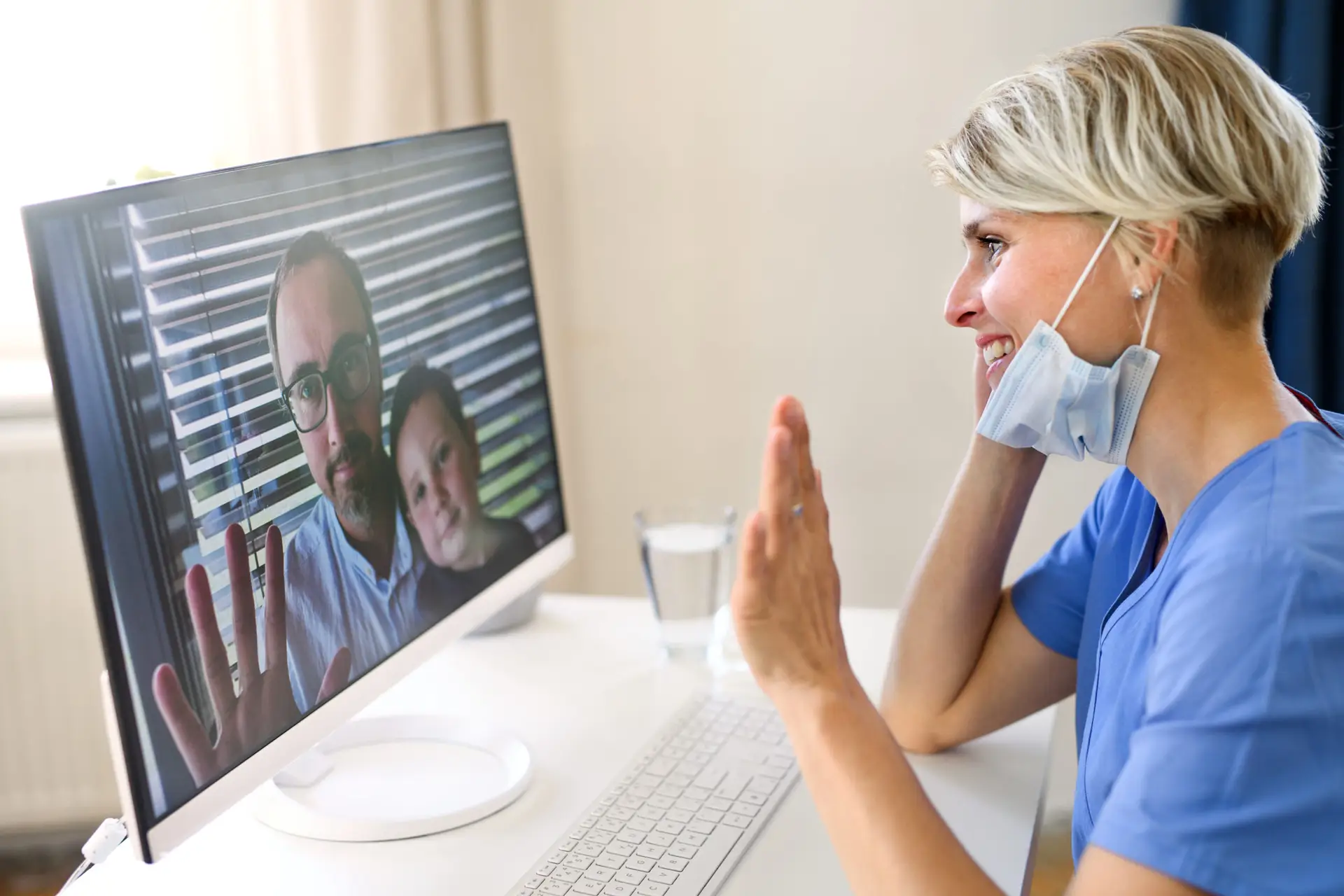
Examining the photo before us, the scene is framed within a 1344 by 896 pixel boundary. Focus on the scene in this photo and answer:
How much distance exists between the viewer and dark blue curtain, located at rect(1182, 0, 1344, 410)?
1.91m

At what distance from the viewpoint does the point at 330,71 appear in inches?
80.0

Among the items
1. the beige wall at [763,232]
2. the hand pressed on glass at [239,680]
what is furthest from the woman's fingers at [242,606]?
the beige wall at [763,232]

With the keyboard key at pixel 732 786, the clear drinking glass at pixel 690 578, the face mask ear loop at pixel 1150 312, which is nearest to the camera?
the face mask ear loop at pixel 1150 312

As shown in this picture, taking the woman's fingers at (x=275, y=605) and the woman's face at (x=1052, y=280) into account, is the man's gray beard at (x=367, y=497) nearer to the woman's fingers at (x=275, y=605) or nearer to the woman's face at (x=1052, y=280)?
the woman's fingers at (x=275, y=605)

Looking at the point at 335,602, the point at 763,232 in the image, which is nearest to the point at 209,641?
the point at 335,602

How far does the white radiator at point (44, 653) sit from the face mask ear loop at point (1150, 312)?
1.55m

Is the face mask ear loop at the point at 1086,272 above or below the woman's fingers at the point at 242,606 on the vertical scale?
above

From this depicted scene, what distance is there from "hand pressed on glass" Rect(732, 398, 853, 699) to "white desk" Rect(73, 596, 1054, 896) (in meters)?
0.17

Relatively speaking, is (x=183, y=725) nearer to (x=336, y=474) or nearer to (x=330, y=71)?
(x=336, y=474)

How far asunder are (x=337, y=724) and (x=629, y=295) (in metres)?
1.45

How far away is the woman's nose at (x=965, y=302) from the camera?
1.10 metres

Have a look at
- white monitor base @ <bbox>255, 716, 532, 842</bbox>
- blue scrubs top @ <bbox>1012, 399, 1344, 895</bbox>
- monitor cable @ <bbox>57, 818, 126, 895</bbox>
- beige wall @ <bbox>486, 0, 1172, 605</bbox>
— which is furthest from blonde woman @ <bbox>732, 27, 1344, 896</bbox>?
beige wall @ <bbox>486, 0, 1172, 605</bbox>

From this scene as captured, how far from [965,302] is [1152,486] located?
0.68 feet

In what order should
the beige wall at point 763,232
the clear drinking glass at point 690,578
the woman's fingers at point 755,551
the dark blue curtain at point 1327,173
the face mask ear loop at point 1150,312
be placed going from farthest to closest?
1. the beige wall at point 763,232
2. the dark blue curtain at point 1327,173
3. the clear drinking glass at point 690,578
4. the face mask ear loop at point 1150,312
5. the woman's fingers at point 755,551
